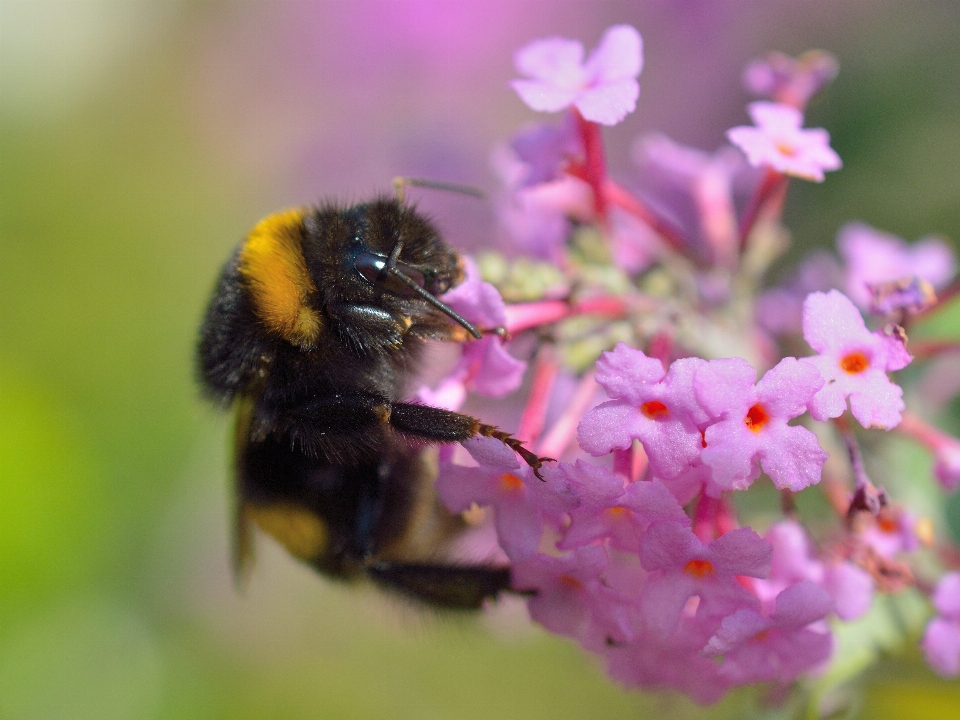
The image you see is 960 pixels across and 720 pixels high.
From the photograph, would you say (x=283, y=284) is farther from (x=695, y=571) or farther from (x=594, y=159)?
(x=695, y=571)

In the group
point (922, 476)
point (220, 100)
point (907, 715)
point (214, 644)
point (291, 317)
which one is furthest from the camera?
point (220, 100)

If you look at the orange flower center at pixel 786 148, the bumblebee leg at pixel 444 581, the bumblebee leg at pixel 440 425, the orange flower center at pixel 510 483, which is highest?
the orange flower center at pixel 786 148

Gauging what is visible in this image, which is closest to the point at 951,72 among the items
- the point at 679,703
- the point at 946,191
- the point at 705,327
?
the point at 946,191

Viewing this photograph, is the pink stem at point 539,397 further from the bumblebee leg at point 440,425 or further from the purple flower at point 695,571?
the purple flower at point 695,571

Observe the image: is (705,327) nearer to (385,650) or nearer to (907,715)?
(907,715)

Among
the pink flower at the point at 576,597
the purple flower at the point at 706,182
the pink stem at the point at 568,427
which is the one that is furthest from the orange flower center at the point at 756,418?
the purple flower at the point at 706,182

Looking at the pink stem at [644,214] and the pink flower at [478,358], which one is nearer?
the pink flower at [478,358]
